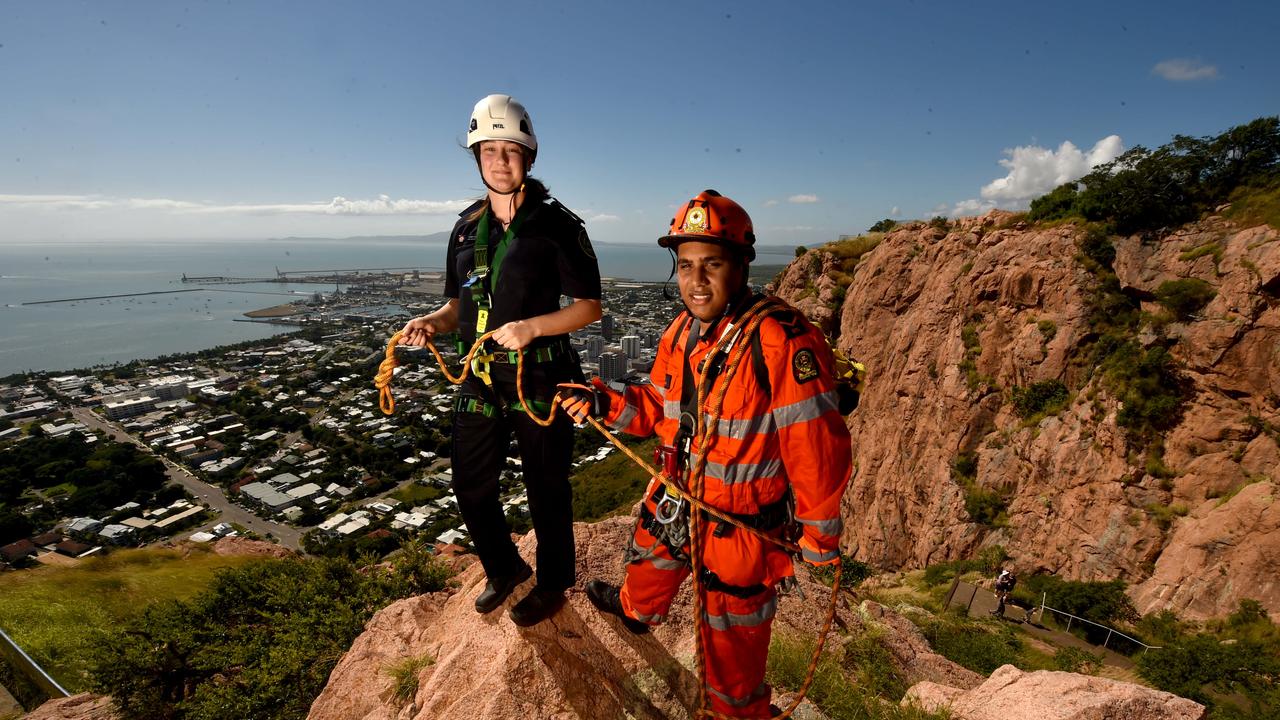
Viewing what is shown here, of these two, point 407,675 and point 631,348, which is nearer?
point 407,675

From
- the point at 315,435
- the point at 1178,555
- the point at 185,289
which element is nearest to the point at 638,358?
the point at 315,435

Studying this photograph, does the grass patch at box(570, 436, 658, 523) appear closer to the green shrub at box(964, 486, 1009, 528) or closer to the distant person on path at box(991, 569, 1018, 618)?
the green shrub at box(964, 486, 1009, 528)

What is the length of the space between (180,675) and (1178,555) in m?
19.8

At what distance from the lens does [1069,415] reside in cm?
1518

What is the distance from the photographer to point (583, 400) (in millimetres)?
2932

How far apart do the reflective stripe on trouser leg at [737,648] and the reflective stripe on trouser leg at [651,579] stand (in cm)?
36

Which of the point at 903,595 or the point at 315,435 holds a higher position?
the point at 903,595

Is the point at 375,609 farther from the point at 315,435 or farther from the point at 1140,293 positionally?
the point at 315,435

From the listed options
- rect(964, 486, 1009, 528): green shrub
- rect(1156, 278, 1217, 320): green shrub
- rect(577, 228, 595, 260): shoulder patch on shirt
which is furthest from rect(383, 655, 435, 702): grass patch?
rect(1156, 278, 1217, 320): green shrub

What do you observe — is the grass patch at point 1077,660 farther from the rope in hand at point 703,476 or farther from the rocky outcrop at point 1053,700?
the rope in hand at point 703,476

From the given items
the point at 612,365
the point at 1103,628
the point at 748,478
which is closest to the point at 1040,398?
the point at 1103,628

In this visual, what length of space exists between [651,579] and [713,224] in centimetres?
242

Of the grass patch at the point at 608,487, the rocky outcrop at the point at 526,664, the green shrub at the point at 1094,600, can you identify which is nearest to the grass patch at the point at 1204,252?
the green shrub at the point at 1094,600

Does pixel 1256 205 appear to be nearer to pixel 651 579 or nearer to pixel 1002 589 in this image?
pixel 1002 589
